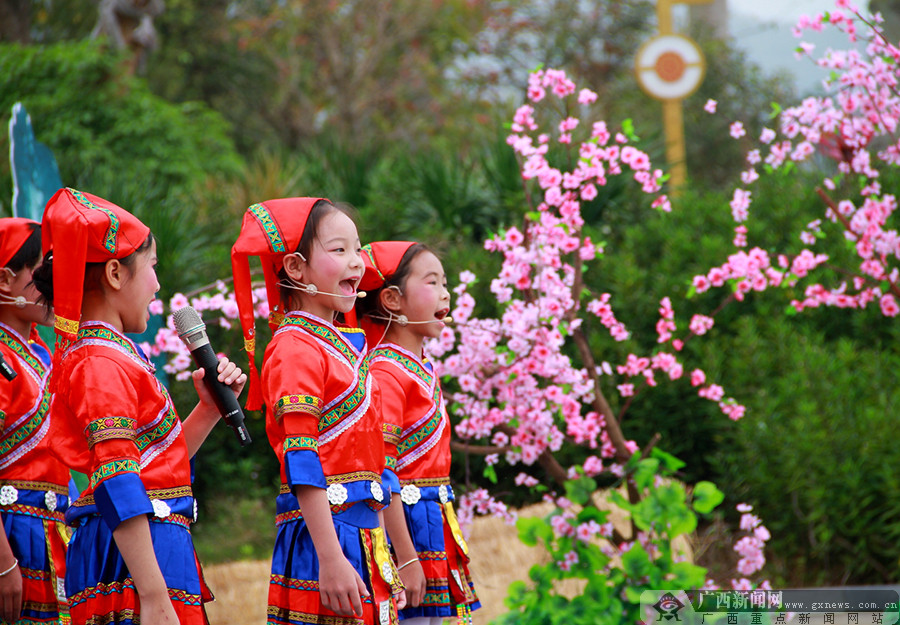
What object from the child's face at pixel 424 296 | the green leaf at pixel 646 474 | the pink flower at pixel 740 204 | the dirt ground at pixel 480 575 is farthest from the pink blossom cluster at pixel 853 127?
the child's face at pixel 424 296

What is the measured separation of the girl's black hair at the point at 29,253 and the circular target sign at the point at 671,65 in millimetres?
7172

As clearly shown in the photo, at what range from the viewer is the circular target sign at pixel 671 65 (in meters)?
9.35

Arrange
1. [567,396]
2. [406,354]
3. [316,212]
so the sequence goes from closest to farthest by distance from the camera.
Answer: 1. [316,212]
2. [406,354]
3. [567,396]

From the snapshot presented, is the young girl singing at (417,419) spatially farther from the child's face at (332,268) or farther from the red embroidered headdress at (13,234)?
the red embroidered headdress at (13,234)

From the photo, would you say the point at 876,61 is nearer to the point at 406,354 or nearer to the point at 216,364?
the point at 406,354

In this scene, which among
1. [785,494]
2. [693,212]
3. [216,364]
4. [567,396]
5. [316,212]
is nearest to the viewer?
[216,364]

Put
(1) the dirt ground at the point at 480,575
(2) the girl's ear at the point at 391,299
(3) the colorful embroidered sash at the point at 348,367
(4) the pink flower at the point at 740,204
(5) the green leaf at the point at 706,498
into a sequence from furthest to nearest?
(1) the dirt ground at the point at 480,575
(4) the pink flower at the point at 740,204
(5) the green leaf at the point at 706,498
(2) the girl's ear at the point at 391,299
(3) the colorful embroidered sash at the point at 348,367

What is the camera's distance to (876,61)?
4.33 m

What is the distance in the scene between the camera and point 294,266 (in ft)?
8.62

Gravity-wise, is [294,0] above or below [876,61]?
above

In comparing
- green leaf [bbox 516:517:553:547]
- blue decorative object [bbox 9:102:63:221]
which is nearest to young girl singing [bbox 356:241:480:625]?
green leaf [bbox 516:517:553:547]

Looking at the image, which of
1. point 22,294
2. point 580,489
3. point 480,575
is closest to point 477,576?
point 480,575

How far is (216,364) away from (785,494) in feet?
12.1

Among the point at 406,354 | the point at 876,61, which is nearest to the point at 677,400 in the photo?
the point at 876,61
